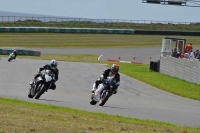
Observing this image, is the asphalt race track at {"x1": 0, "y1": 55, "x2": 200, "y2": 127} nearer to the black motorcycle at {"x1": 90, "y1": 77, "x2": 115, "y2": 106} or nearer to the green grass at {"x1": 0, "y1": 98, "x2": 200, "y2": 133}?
the black motorcycle at {"x1": 90, "y1": 77, "x2": 115, "y2": 106}

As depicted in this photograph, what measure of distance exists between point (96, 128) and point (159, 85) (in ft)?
62.7

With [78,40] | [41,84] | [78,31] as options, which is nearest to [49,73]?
[41,84]

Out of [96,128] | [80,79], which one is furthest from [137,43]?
[96,128]

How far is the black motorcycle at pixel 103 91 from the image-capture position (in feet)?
62.7

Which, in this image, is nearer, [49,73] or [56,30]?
[49,73]

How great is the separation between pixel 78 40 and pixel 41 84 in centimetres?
5900

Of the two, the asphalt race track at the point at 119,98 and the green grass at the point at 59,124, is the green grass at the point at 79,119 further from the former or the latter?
the asphalt race track at the point at 119,98

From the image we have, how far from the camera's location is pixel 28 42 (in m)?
72.6

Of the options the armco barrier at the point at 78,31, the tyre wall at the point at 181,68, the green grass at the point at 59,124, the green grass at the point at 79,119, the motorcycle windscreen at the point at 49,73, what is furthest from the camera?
the armco barrier at the point at 78,31

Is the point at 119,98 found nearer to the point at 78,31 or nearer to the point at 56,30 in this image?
the point at 56,30

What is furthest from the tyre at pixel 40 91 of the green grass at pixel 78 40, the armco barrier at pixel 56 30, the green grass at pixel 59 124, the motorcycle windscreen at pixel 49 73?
the armco barrier at pixel 56 30

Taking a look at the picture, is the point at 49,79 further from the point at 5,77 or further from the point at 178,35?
the point at 178,35

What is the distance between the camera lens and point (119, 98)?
888 inches

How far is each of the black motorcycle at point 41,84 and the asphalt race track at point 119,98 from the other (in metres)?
0.33
